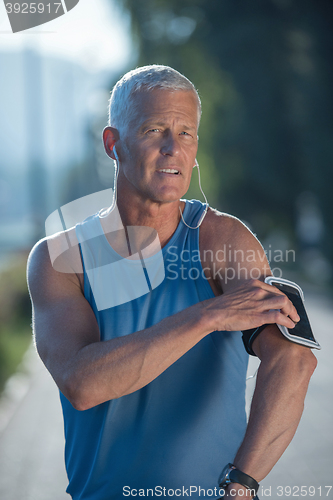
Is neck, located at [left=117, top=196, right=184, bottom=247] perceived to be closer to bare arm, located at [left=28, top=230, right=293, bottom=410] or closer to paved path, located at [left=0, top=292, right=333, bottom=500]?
bare arm, located at [left=28, top=230, right=293, bottom=410]

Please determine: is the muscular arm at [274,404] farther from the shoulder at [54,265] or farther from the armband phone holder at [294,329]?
the shoulder at [54,265]

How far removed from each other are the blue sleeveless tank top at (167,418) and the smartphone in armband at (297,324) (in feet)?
0.72

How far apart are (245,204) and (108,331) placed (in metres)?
16.6

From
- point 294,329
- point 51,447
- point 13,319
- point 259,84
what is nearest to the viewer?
point 294,329

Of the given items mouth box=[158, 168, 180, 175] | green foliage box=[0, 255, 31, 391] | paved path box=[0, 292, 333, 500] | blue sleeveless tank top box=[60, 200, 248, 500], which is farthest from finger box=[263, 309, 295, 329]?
green foliage box=[0, 255, 31, 391]

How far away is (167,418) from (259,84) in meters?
15.5

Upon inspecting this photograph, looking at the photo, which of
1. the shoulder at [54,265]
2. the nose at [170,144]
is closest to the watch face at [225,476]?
the shoulder at [54,265]

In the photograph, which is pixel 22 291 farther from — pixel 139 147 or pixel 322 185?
pixel 322 185

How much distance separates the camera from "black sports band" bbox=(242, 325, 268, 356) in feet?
4.94

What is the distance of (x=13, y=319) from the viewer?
7.85 meters

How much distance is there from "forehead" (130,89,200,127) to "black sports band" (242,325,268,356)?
0.73 m

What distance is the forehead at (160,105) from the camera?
1571 mm

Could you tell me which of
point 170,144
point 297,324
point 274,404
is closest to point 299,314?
point 297,324

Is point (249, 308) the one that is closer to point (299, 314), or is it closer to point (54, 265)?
point (299, 314)
